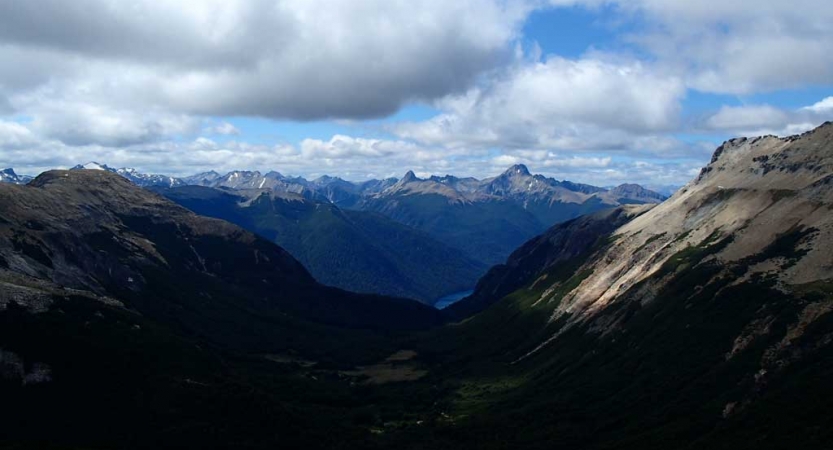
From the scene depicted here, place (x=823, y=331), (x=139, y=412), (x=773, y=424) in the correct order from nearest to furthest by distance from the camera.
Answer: (x=773, y=424) < (x=823, y=331) < (x=139, y=412)

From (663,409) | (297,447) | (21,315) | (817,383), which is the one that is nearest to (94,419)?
(21,315)

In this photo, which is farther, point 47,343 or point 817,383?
point 47,343

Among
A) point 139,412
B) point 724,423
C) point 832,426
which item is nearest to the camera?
point 832,426

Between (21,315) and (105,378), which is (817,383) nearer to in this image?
(105,378)

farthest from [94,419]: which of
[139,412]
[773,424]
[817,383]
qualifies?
[817,383]

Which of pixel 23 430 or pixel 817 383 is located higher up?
pixel 817 383

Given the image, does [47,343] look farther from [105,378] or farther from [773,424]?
[773,424]

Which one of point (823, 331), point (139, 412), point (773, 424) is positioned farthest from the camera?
point (139, 412)

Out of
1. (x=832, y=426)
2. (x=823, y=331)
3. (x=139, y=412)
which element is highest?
(x=823, y=331)

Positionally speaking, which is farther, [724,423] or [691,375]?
[691,375]
